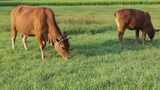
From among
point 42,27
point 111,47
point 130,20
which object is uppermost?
point 42,27

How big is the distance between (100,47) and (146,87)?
25.0 feet

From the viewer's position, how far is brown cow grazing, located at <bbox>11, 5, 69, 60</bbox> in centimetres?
1476

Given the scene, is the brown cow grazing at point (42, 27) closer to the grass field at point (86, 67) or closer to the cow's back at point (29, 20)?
the cow's back at point (29, 20)

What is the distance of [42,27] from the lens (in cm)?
1527

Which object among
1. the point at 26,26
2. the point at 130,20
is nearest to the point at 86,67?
the point at 26,26

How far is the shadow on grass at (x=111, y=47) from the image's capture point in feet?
52.0

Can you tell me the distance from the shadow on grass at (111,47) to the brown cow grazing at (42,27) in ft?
3.56

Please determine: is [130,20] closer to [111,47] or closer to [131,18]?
[131,18]

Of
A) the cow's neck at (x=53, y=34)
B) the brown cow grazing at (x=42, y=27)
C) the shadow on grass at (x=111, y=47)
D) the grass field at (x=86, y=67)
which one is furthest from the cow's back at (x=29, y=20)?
the shadow on grass at (x=111, y=47)

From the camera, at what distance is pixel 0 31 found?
78.1 ft

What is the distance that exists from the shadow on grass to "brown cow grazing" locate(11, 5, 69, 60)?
1086 mm

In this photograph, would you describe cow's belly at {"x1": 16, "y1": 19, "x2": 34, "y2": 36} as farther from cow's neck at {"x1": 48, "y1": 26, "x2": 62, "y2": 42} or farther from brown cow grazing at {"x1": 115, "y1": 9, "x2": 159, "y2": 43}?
brown cow grazing at {"x1": 115, "y1": 9, "x2": 159, "y2": 43}

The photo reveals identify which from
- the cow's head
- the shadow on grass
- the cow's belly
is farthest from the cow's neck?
the shadow on grass

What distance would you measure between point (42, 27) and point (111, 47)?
10.6 ft
